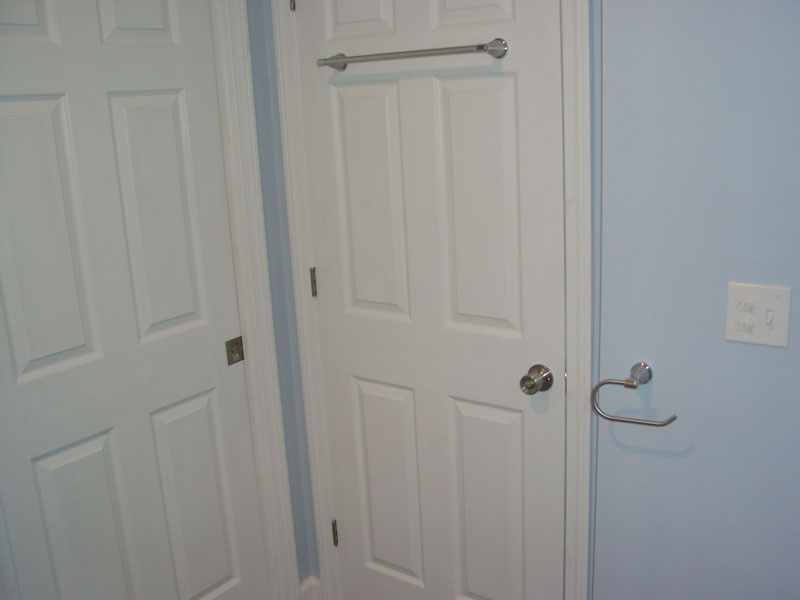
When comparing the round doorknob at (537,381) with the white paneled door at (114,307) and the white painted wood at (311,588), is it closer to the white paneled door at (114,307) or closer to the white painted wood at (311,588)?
the white paneled door at (114,307)

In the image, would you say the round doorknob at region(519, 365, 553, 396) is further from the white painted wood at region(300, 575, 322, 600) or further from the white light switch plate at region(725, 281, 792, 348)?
the white painted wood at region(300, 575, 322, 600)

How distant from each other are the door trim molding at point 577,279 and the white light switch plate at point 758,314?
0.29 meters

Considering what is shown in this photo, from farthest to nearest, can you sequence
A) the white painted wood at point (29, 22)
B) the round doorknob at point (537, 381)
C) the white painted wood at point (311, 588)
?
the white painted wood at point (311, 588), the round doorknob at point (537, 381), the white painted wood at point (29, 22)

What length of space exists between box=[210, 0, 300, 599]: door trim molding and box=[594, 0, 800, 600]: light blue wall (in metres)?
Result: 0.92

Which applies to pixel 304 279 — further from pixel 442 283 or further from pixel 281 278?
pixel 442 283

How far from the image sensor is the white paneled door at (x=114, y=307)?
5.24ft

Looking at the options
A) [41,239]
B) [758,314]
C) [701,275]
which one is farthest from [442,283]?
[41,239]

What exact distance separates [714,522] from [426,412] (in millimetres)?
736

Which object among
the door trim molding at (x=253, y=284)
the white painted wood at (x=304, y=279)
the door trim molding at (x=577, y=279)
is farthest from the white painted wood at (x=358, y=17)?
the door trim molding at (x=577, y=279)

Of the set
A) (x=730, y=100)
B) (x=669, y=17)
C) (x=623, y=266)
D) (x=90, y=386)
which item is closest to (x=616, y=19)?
(x=669, y=17)

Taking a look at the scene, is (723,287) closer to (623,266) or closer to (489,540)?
(623,266)

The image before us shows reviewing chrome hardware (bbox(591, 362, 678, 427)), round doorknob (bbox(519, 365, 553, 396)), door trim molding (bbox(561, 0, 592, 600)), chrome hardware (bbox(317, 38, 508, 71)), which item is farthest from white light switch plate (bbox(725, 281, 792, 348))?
chrome hardware (bbox(317, 38, 508, 71))

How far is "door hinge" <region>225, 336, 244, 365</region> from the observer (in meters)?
2.04

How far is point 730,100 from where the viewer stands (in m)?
1.41
